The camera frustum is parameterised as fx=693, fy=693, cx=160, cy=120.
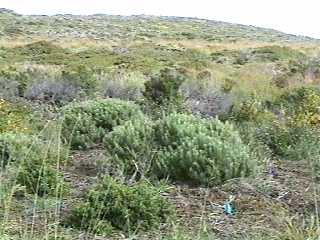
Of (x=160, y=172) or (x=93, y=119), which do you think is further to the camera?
(x=93, y=119)

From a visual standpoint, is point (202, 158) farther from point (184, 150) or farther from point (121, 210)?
point (121, 210)

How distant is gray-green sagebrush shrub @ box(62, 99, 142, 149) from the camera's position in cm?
847

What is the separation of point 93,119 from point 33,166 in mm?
2905

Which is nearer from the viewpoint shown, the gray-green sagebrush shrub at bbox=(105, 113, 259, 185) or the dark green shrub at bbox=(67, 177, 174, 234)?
the dark green shrub at bbox=(67, 177, 174, 234)

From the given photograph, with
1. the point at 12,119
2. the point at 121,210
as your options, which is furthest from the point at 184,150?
the point at 12,119

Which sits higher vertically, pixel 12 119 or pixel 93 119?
pixel 93 119

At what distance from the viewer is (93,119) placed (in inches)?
354

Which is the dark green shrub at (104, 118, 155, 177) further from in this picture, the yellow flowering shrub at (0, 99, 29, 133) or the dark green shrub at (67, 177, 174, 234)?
the yellow flowering shrub at (0, 99, 29, 133)

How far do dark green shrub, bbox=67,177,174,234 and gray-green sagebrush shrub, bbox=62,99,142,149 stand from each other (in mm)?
3115

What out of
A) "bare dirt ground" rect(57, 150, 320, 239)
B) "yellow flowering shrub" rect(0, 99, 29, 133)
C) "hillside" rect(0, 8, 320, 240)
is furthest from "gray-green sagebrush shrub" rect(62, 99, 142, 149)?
"bare dirt ground" rect(57, 150, 320, 239)

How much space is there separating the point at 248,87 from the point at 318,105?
5.96 m

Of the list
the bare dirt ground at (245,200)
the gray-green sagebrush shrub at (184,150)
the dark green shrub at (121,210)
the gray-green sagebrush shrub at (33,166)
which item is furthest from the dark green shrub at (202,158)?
the gray-green sagebrush shrub at (33,166)

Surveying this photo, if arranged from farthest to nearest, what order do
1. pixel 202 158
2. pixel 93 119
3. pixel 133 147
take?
1. pixel 93 119
2. pixel 133 147
3. pixel 202 158

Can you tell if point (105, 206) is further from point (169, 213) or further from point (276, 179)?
point (276, 179)
